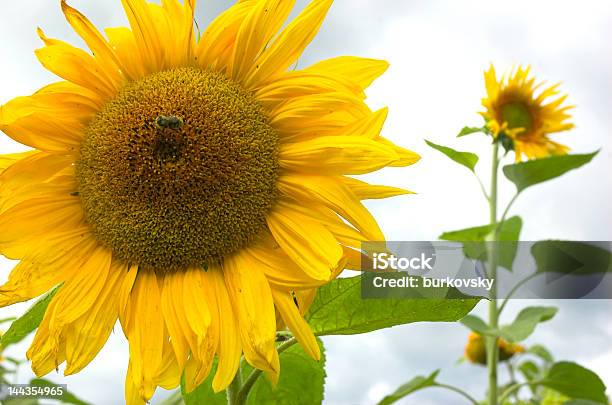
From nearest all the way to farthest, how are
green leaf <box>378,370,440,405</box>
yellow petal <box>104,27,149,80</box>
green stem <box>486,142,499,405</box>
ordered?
yellow petal <box>104,27,149,80</box> → green leaf <box>378,370,440,405</box> → green stem <box>486,142,499,405</box>

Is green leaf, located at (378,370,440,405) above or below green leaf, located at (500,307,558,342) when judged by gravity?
below

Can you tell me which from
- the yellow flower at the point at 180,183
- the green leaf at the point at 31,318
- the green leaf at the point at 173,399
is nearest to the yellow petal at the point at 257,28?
the yellow flower at the point at 180,183

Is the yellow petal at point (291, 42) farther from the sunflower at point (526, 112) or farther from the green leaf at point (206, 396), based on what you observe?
the sunflower at point (526, 112)

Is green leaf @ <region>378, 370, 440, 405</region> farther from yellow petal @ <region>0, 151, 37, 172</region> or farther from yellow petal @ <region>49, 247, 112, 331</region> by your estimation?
yellow petal @ <region>0, 151, 37, 172</region>

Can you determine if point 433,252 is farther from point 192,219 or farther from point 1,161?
point 1,161

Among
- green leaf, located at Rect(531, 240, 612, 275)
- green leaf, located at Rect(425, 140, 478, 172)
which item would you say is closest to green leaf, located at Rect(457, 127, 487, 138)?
green leaf, located at Rect(425, 140, 478, 172)

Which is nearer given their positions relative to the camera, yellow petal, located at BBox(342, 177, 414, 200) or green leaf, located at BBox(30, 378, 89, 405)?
yellow petal, located at BBox(342, 177, 414, 200)
